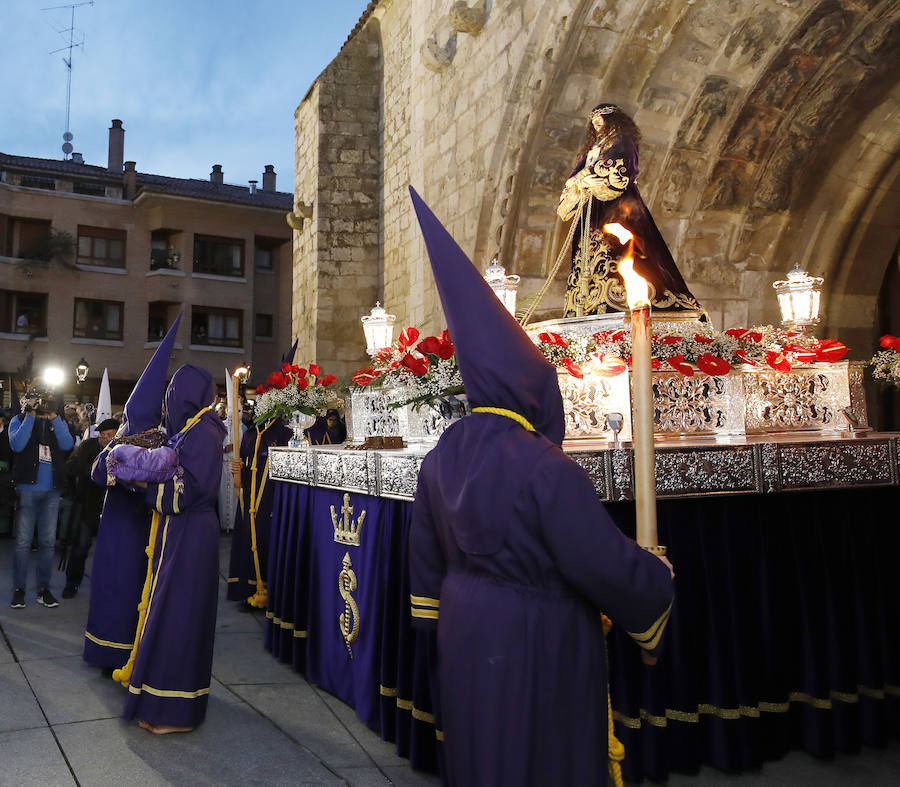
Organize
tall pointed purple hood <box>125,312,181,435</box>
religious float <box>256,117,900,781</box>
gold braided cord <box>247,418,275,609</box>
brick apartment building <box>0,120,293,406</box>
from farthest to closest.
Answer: brick apartment building <box>0,120,293,406</box> → gold braided cord <box>247,418,275,609</box> → tall pointed purple hood <box>125,312,181,435</box> → religious float <box>256,117,900,781</box>

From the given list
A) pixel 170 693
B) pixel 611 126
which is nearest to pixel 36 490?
pixel 170 693

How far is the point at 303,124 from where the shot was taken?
15.9 m

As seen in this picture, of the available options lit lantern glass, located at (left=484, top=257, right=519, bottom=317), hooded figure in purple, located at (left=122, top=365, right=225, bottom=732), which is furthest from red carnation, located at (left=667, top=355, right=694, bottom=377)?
hooded figure in purple, located at (left=122, top=365, right=225, bottom=732)

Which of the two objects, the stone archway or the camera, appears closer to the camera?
the camera

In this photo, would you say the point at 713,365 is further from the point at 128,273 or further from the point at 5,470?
the point at 128,273

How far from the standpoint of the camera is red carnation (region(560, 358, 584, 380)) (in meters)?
4.27

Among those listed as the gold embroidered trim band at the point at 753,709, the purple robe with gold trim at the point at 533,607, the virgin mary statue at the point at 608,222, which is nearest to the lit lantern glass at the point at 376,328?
the virgin mary statue at the point at 608,222

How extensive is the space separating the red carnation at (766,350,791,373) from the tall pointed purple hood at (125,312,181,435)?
11.5 feet

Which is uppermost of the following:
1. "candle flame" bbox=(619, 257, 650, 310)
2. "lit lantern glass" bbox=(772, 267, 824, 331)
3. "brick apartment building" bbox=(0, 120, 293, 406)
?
"brick apartment building" bbox=(0, 120, 293, 406)

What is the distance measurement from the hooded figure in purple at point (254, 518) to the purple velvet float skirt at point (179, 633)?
2.80 m

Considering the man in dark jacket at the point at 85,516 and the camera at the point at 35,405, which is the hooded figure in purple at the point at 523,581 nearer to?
the man in dark jacket at the point at 85,516

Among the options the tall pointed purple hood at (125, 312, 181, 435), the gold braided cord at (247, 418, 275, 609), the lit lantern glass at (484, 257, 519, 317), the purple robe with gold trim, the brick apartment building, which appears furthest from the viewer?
the brick apartment building

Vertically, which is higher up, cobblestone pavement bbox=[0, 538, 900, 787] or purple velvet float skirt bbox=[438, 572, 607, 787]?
purple velvet float skirt bbox=[438, 572, 607, 787]

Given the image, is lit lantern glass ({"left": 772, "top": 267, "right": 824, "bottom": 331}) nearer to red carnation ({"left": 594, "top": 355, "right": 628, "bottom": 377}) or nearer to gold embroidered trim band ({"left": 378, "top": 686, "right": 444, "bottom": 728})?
red carnation ({"left": 594, "top": 355, "right": 628, "bottom": 377})
